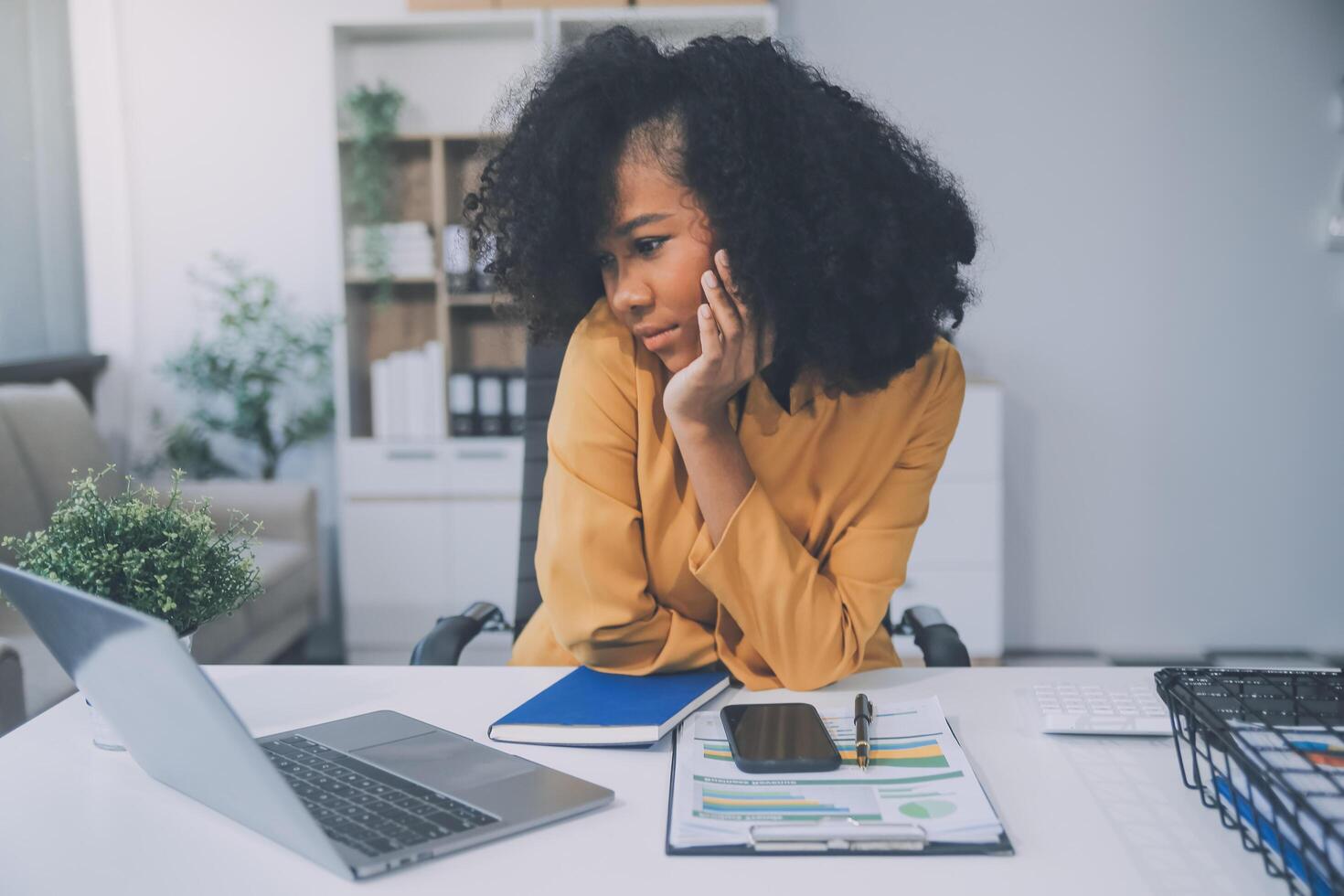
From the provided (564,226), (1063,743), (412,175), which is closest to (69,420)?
(412,175)

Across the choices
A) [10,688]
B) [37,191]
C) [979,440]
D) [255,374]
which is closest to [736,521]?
[10,688]

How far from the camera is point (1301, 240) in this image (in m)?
3.56

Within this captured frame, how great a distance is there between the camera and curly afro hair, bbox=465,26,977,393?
1199 millimetres

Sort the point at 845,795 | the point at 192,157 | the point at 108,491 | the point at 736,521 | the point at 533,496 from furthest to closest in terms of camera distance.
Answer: the point at 192,157 < the point at 108,491 < the point at 533,496 < the point at 736,521 < the point at 845,795

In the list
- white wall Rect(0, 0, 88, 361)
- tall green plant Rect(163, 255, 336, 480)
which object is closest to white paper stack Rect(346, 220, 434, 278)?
tall green plant Rect(163, 255, 336, 480)

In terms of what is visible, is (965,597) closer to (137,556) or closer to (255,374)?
(255,374)

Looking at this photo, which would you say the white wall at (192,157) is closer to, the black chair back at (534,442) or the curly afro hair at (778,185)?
the black chair back at (534,442)

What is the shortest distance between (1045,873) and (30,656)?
216 cm

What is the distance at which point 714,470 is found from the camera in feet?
4.01

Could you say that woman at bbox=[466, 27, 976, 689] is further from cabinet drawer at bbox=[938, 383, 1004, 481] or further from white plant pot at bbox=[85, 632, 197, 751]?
cabinet drawer at bbox=[938, 383, 1004, 481]

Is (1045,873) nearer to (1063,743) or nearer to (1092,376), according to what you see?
(1063,743)

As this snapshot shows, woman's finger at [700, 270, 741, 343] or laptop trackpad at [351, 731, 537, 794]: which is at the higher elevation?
woman's finger at [700, 270, 741, 343]

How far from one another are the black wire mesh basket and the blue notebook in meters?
0.43

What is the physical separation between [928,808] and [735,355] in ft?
1.93
